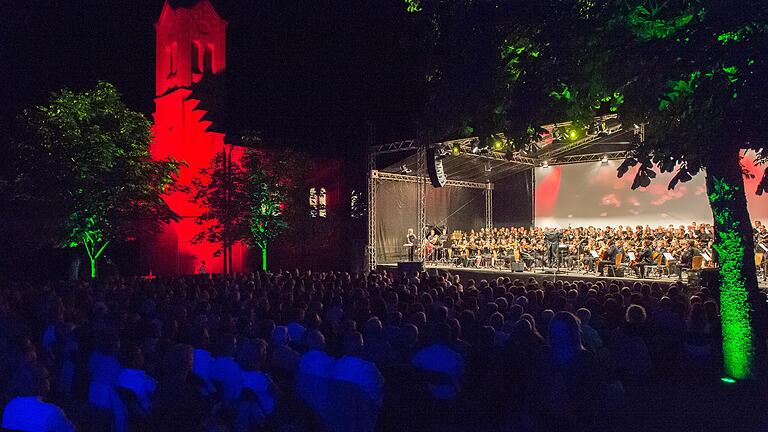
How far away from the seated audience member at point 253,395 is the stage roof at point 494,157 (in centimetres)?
1496

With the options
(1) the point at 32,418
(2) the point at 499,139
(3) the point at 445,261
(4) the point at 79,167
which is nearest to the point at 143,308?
(1) the point at 32,418

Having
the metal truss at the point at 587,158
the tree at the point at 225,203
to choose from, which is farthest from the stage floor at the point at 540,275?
the tree at the point at 225,203

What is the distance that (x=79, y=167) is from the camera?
1572 cm

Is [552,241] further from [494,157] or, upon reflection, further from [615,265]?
[494,157]

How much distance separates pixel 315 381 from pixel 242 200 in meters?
16.2

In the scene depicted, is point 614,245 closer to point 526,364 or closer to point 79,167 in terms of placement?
point 526,364

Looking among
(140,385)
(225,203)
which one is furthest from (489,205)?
(140,385)

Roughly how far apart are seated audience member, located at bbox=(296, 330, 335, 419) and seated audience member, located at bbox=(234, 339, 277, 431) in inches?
9.6

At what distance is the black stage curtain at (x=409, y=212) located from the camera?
Answer: 25312 mm

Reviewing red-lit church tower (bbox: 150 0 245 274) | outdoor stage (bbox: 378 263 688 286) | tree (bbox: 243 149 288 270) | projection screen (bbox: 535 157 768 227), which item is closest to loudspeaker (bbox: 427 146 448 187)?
outdoor stage (bbox: 378 263 688 286)

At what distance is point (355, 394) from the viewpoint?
152 inches

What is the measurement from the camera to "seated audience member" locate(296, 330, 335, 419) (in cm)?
399

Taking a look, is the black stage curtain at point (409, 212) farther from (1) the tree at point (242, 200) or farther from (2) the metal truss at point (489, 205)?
(1) the tree at point (242, 200)

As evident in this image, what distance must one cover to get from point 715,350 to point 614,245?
1212 cm
